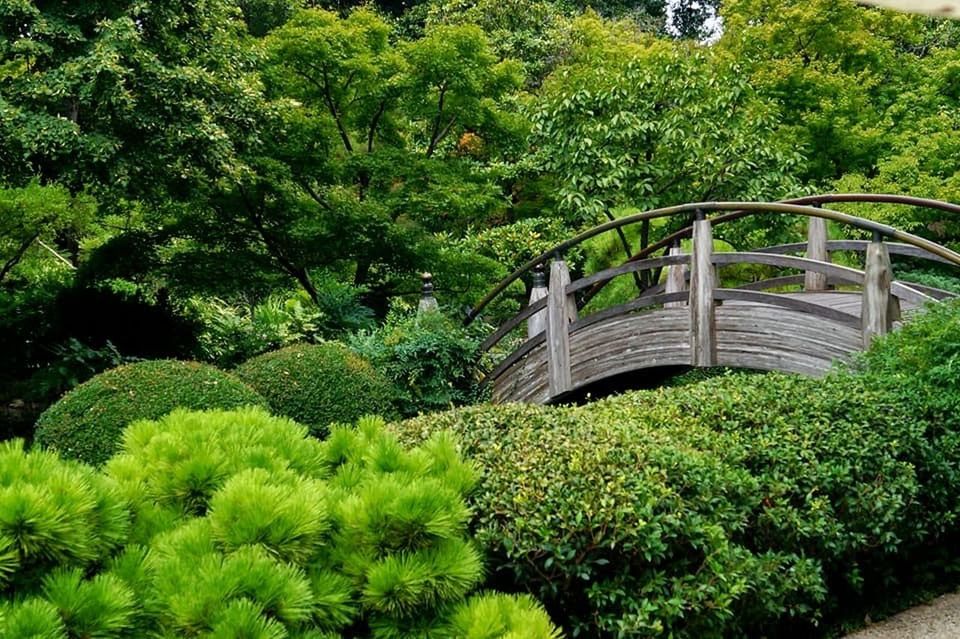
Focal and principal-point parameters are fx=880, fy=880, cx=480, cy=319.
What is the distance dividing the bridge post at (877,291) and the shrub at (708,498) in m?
0.56

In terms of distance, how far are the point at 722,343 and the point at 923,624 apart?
8.17ft

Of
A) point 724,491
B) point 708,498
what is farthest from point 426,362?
point 708,498

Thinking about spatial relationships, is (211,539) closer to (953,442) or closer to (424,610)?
(424,610)

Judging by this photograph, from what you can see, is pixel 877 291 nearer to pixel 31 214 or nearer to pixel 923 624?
pixel 923 624

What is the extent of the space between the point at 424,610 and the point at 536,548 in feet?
2.45

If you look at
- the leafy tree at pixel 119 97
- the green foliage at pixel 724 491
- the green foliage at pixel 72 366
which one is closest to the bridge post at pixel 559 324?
the green foliage at pixel 724 491

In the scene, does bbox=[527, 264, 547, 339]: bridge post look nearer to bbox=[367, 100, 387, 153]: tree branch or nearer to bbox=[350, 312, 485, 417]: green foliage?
bbox=[350, 312, 485, 417]: green foliage

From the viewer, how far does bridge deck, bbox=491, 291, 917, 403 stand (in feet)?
18.6

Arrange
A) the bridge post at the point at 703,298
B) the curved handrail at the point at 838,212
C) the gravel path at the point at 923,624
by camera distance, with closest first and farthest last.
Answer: the gravel path at the point at 923,624
the curved handrail at the point at 838,212
the bridge post at the point at 703,298

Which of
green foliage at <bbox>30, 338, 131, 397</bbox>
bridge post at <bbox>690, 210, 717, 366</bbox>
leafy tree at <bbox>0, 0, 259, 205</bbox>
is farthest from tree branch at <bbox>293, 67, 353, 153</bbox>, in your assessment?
bridge post at <bbox>690, 210, 717, 366</bbox>

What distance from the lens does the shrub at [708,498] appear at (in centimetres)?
316

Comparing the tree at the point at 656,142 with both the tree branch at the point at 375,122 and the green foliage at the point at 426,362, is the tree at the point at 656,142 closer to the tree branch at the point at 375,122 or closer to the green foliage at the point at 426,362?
the tree branch at the point at 375,122

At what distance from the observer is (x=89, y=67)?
681 cm

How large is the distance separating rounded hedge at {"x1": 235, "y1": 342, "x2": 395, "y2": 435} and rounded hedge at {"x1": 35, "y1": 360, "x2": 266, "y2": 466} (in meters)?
0.48
